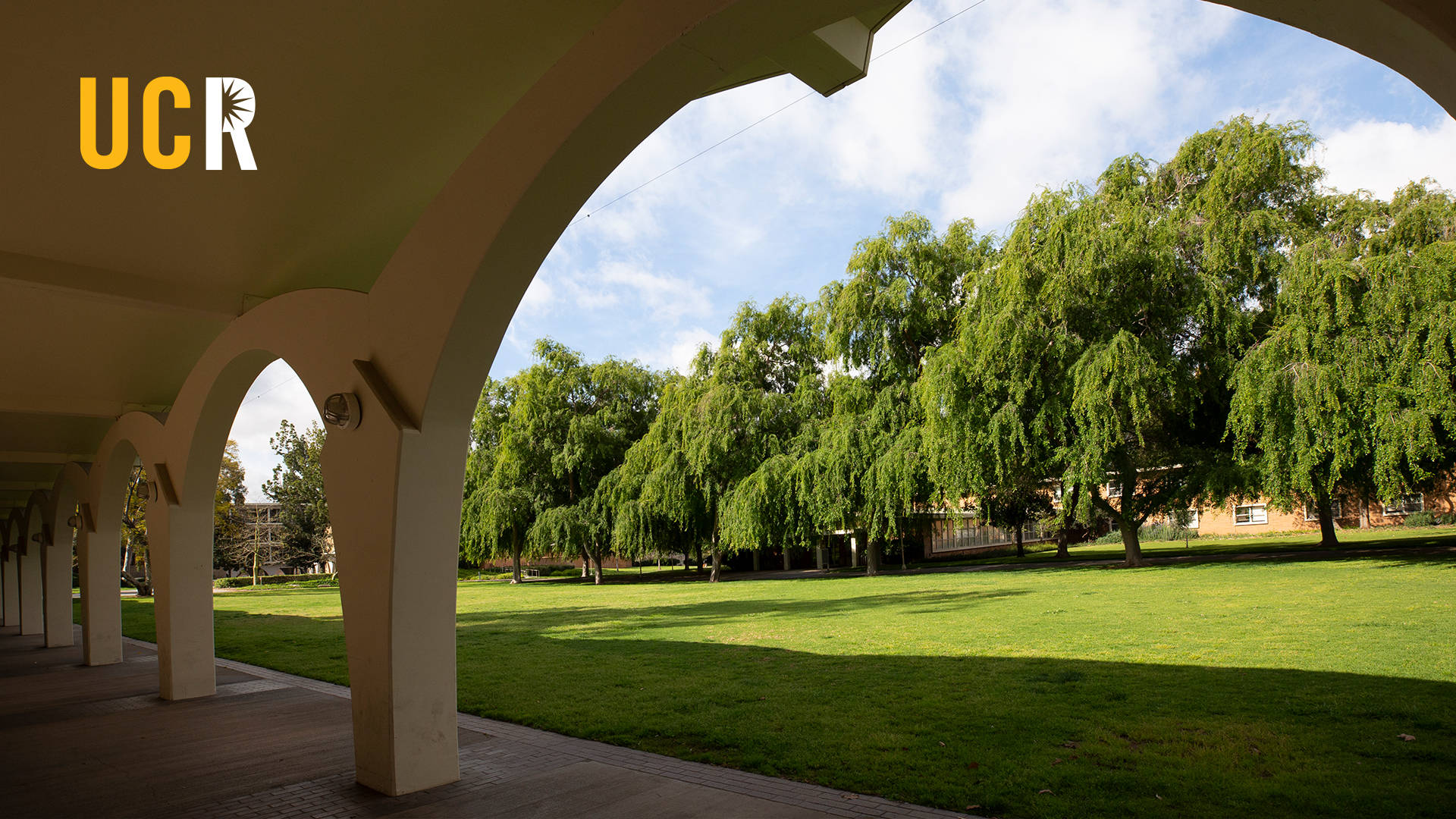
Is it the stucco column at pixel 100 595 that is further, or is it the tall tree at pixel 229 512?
the tall tree at pixel 229 512

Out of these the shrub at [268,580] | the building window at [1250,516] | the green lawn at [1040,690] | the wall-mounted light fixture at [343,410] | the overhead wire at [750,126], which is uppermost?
the overhead wire at [750,126]

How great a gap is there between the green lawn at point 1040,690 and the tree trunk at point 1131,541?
21.0 feet

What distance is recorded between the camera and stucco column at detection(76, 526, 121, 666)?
10.4 metres

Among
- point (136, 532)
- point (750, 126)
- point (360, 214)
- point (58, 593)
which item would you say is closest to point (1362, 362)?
point (750, 126)

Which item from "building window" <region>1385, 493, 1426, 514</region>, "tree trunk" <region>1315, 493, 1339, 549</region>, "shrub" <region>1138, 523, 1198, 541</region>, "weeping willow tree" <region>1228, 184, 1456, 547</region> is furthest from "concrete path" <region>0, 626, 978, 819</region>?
"building window" <region>1385, 493, 1426, 514</region>

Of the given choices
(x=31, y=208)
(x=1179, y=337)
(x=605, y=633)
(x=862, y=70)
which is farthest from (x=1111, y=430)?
(x=31, y=208)

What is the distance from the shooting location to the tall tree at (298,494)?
170 feet

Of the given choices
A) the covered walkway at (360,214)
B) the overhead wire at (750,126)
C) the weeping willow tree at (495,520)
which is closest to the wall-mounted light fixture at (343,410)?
the covered walkway at (360,214)

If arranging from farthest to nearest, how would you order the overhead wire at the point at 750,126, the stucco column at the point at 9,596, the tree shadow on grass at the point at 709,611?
the stucco column at the point at 9,596 → the tree shadow on grass at the point at 709,611 → the overhead wire at the point at 750,126

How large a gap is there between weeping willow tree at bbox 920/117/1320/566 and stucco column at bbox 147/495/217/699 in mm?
16330

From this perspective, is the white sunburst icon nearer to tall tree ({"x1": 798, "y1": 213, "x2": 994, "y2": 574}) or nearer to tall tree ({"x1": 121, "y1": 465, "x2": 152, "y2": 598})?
tall tree ({"x1": 798, "y1": 213, "x2": 994, "y2": 574})

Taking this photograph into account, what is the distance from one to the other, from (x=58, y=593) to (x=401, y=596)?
12779 millimetres

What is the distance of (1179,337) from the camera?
2041 cm

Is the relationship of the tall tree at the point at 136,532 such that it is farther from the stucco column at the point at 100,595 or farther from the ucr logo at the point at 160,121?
the ucr logo at the point at 160,121
